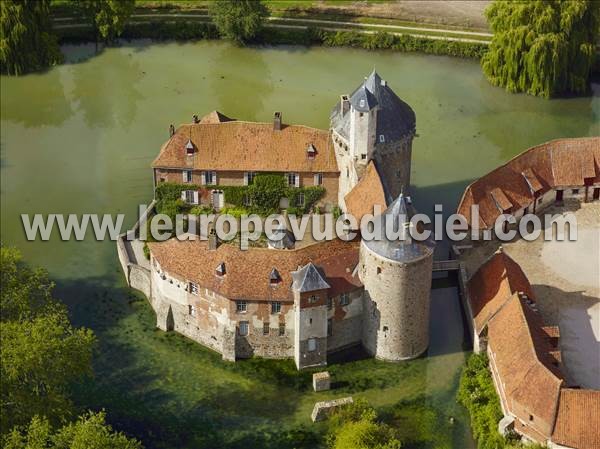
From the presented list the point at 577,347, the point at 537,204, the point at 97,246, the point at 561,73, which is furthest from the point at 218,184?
the point at 561,73

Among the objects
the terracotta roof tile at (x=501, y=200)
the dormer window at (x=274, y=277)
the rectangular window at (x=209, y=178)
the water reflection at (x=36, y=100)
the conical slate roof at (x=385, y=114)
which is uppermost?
the conical slate roof at (x=385, y=114)

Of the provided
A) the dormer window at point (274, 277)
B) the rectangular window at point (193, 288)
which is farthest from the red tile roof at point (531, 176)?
the rectangular window at point (193, 288)

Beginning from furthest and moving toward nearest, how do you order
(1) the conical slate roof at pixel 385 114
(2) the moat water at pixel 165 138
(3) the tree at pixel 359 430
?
(1) the conical slate roof at pixel 385 114, (2) the moat water at pixel 165 138, (3) the tree at pixel 359 430

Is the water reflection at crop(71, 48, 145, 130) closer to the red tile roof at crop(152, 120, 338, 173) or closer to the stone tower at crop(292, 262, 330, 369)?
the red tile roof at crop(152, 120, 338, 173)

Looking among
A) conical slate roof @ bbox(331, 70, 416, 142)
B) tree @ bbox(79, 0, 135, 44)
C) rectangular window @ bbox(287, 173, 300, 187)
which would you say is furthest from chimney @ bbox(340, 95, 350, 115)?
tree @ bbox(79, 0, 135, 44)

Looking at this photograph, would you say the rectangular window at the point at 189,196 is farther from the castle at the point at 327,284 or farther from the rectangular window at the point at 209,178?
the castle at the point at 327,284

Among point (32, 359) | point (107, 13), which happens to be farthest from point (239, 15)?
point (32, 359)
